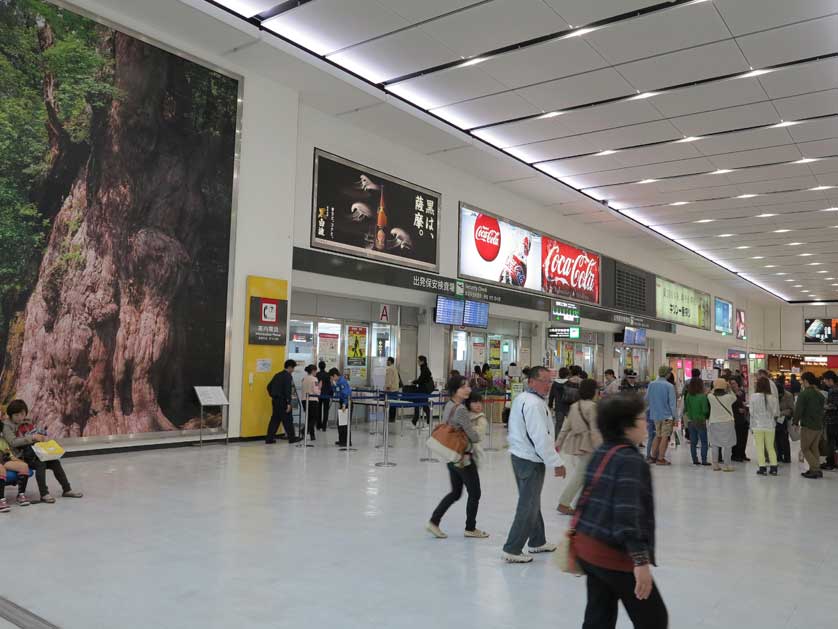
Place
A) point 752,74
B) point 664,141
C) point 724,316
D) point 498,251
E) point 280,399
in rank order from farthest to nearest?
point 724,316, point 498,251, point 664,141, point 280,399, point 752,74

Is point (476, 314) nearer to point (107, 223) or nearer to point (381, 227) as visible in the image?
point (381, 227)

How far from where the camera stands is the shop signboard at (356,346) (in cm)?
1428

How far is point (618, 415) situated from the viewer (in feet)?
7.81

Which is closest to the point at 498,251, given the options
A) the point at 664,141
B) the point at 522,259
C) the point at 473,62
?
the point at 522,259

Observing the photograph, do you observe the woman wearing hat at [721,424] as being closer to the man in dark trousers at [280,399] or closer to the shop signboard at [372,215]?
the man in dark trousers at [280,399]

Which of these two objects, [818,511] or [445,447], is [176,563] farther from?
[818,511]

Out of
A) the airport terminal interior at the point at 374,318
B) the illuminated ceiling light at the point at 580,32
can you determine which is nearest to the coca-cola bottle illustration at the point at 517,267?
the airport terminal interior at the point at 374,318

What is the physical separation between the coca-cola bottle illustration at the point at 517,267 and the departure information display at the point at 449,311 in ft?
7.06

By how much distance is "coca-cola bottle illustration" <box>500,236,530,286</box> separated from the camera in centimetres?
1706

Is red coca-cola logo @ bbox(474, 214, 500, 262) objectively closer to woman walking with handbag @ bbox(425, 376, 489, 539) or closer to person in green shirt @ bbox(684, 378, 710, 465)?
person in green shirt @ bbox(684, 378, 710, 465)

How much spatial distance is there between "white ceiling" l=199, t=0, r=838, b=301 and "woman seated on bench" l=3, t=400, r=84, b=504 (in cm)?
585

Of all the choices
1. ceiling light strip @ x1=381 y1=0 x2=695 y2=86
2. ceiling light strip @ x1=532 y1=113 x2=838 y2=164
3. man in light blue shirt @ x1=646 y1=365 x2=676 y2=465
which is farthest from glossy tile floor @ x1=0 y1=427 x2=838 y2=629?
ceiling light strip @ x1=532 y1=113 x2=838 y2=164

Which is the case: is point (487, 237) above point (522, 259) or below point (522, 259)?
above

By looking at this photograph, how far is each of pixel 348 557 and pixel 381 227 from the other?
931 cm
